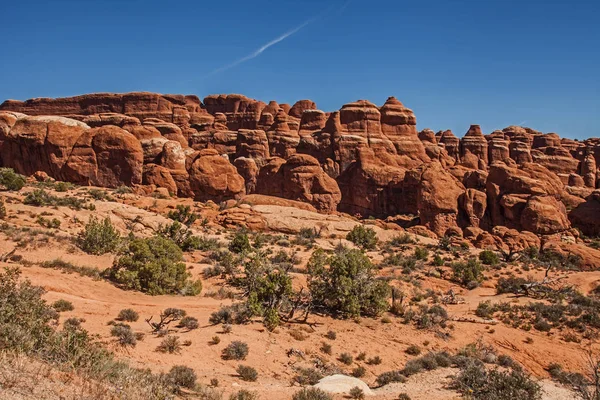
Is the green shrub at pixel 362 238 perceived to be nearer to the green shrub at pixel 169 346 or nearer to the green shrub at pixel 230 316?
the green shrub at pixel 230 316

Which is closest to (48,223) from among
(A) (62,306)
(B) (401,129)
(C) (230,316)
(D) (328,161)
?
(A) (62,306)

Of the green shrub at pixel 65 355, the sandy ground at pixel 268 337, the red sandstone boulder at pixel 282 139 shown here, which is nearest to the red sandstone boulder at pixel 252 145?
the red sandstone boulder at pixel 282 139

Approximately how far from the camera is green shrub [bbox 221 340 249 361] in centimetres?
1158

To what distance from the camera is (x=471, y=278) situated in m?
25.5

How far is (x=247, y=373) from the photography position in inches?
415

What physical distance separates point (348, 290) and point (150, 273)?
887 centimetres

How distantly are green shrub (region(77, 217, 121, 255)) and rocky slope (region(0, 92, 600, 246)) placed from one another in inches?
694

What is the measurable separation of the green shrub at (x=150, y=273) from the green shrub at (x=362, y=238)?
1666cm

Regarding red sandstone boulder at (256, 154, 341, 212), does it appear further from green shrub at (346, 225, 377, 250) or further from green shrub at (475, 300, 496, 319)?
green shrub at (475, 300, 496, 319)

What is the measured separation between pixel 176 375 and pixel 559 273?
28.8m

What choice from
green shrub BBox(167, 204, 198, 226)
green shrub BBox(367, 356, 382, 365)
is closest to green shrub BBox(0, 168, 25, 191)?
green shrub BBox(167, 204, 198, 226)

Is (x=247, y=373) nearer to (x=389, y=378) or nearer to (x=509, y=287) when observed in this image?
(x=389, y=378)

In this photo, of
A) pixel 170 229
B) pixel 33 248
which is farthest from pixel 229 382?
pixel 170 229

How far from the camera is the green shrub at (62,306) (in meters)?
12.8
